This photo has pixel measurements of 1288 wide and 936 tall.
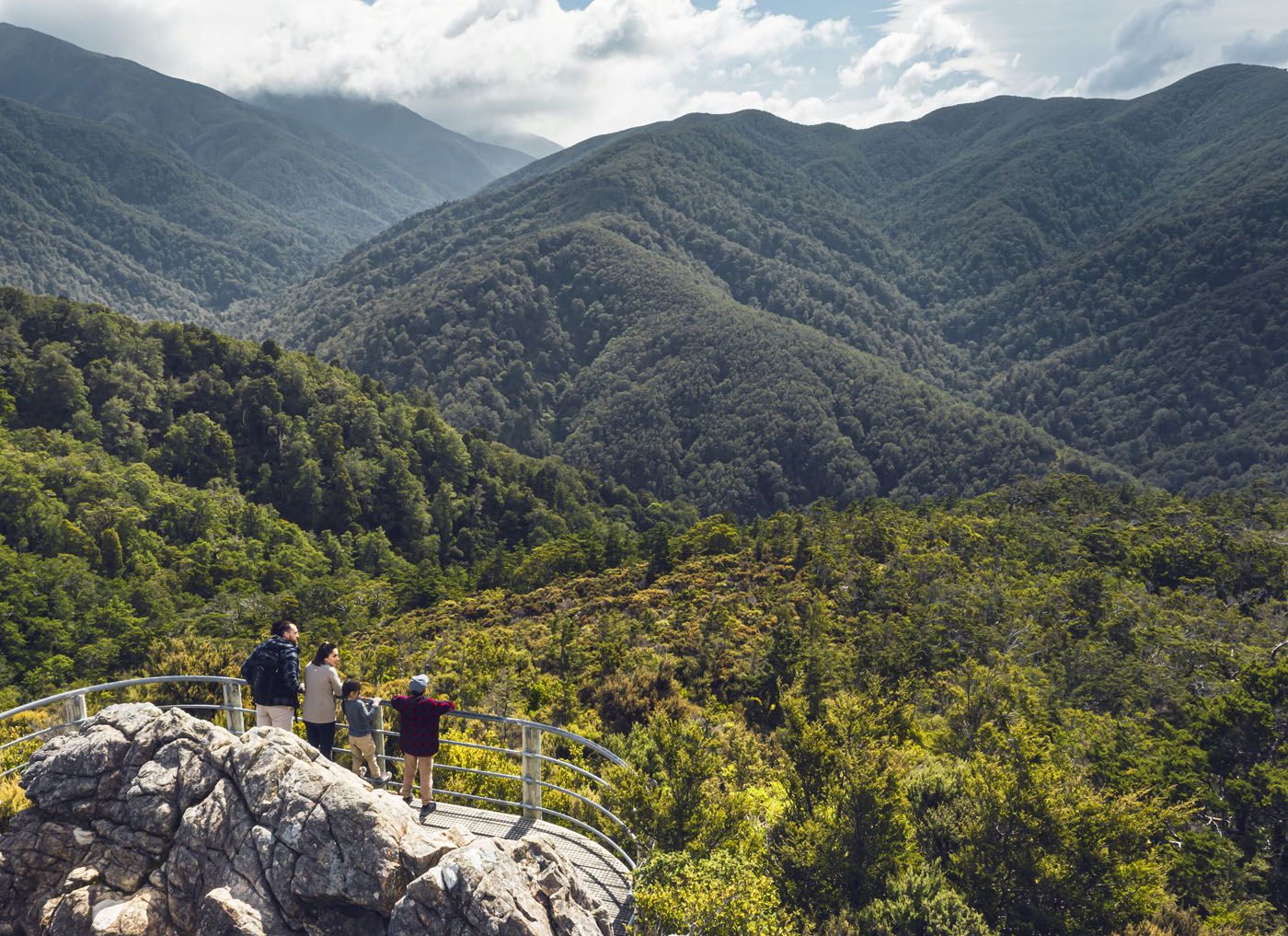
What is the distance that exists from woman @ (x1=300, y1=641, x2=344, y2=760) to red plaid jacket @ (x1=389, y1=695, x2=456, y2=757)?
2.93 ft

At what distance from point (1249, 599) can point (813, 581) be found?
26.6 meters

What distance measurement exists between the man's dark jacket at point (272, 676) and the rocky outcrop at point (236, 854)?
116 cm

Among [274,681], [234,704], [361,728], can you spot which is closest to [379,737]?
[361,728]

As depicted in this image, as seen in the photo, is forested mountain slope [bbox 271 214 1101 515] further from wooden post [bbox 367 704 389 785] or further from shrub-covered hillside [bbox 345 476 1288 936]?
wooden post [bbox 367 704 389 785]

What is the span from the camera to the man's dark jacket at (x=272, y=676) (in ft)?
27.1

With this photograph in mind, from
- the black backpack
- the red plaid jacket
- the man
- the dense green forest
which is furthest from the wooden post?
the dense green forest

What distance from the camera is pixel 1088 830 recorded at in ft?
33.4

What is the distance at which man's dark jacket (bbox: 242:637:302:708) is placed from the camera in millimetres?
8273

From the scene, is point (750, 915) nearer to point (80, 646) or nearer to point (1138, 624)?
point (1138, 624)

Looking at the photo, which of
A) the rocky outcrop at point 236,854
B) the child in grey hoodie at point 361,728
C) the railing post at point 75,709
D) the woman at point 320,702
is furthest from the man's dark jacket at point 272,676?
the railing post at point 75,709

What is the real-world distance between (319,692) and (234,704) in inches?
63.6

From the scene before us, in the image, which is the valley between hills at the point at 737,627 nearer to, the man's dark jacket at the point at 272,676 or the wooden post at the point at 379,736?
the man's dark jacket at the point at 272,676

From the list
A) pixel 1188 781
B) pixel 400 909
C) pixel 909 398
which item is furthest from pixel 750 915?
pixel 909 398

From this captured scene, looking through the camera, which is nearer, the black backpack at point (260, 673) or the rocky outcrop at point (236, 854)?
the rocky outcrop at point (236, 854)
